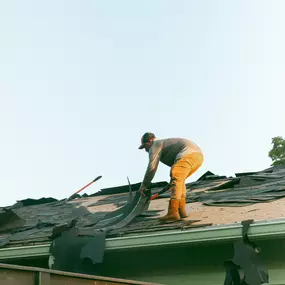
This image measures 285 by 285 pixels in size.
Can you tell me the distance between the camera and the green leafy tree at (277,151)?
2837 cm

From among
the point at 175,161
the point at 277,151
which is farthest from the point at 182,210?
the point at 277,151

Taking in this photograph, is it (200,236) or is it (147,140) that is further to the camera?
(147,140)

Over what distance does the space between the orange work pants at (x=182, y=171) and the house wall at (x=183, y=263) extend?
90 centimetres

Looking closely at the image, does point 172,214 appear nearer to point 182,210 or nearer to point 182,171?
point 182,210

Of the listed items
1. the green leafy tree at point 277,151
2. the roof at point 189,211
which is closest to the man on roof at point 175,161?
the roof at point 189,211

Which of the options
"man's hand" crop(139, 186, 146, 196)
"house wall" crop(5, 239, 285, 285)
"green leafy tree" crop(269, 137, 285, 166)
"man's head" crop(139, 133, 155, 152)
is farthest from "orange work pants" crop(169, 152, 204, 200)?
"green leafy tree" crop(269, 137, 285, 166)

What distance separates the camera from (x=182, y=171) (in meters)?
7.14

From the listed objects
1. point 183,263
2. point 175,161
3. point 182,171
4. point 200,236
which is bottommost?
point 183,263

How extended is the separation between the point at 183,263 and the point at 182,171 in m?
1.42

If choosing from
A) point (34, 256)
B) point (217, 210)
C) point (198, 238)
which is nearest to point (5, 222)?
point (34, 256)

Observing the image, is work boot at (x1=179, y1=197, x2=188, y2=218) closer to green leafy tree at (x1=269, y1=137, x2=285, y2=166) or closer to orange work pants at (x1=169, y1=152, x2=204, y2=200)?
orange work pants at (x1=169, y1=152, x2=204, y2=200)

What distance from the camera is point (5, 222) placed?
8695 millimetres

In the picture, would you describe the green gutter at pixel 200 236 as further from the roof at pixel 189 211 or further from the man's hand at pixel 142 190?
the man's hand at pixel 142 190

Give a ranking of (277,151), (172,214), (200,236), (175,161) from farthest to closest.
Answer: (277,151) < (175,161) < (172,214) < (200,236)
